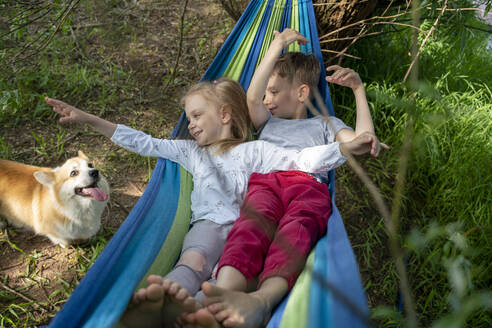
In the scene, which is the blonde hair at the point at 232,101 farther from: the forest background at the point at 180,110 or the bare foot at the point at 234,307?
the bare foot at the point at 234,307

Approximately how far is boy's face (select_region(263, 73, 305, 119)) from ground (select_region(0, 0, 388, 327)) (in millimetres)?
681

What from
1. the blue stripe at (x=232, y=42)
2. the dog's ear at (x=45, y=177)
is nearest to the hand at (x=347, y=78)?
the blue stripe at (x=232, y=42)

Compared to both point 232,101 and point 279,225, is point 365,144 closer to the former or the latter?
point 279,225

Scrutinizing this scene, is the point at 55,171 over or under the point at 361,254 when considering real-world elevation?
over

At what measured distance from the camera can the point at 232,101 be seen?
181cm

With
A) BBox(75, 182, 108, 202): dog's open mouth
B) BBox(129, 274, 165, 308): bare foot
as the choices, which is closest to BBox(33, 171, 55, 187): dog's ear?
BBox(75, 182, 108, 202): dog's open mouth

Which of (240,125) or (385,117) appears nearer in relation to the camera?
(240,125)

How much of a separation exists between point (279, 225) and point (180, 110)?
1.62 m

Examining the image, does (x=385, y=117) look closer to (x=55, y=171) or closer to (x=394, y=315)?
(x=55, y=171)

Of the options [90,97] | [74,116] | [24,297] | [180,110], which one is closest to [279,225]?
[74,116]

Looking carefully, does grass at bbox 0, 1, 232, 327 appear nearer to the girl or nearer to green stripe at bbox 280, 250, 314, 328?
the girl

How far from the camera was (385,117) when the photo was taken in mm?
2457

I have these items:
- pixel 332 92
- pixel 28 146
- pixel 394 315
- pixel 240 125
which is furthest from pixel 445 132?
pixel 28 146

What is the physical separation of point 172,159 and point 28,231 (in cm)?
91
